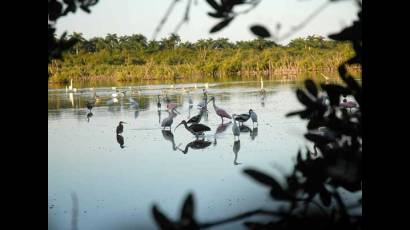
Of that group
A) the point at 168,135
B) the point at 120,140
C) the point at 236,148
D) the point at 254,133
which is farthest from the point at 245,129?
the point at 120,140

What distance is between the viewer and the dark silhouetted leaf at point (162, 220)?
65 cm

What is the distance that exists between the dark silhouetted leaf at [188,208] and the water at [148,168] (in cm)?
134

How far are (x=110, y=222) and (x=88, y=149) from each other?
3642 mm

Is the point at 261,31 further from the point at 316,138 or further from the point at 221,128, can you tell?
the point at 221,128

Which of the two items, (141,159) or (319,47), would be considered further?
(319,47)

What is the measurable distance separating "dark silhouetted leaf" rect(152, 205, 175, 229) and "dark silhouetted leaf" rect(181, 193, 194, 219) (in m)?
0.03

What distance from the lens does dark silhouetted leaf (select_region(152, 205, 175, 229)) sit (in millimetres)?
652

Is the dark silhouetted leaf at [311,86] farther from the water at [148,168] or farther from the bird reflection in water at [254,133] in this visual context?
the bird reflection in water at [254,133]

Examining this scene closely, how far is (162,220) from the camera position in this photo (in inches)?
25.8
